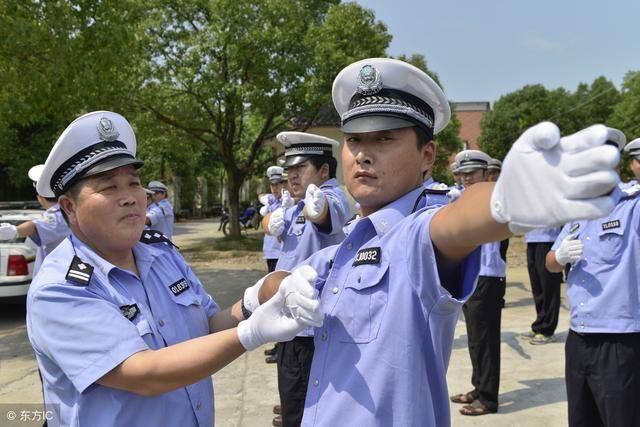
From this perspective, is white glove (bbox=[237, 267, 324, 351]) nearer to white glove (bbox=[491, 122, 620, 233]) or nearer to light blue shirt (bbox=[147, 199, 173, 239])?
white glove (bbox=[491, 122, 620, 233])

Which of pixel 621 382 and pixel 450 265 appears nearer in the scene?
pixel 450 265

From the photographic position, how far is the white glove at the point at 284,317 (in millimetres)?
1359

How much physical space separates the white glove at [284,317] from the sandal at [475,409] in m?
3.35

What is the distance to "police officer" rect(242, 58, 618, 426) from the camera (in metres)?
1.01

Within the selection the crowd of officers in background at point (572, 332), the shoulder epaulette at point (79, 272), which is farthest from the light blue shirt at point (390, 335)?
the shoulder epaulette at point (79, 272)

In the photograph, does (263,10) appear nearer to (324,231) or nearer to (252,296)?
(324,231)

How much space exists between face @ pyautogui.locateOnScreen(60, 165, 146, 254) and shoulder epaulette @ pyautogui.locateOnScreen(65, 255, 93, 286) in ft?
0.50

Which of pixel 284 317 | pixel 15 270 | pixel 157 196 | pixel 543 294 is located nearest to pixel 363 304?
pixel 284 317

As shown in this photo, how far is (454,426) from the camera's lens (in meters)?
→ 4.06

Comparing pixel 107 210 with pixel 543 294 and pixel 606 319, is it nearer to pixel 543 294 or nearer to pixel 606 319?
pixel 606 319

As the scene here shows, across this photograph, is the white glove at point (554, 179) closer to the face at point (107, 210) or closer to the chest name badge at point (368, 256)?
the chest name badge at point (368, 256)

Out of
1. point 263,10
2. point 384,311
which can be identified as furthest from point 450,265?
point 263,10

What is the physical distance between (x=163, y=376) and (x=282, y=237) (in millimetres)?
3021

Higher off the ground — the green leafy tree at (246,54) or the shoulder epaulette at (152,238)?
the green leafy tree at (246,54)
